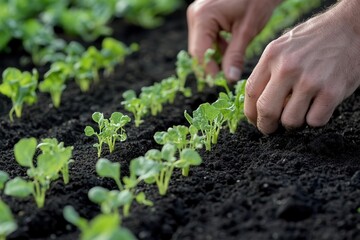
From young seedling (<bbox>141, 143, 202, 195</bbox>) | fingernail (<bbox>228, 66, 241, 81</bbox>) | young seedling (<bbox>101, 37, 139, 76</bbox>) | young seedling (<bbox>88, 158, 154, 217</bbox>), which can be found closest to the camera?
young seedling (<bbox>88, 158, 154, 217</bbox>)

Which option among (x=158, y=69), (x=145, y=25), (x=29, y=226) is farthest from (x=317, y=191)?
(x=145, y=25)

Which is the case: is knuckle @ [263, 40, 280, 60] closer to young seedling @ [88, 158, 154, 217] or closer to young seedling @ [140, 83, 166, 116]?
young seedling @ [88, 158, 154, 217]

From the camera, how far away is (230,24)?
11.9 ft

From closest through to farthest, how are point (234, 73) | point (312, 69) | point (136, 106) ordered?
point (312, 69), point (136, 106), point (234, 73)

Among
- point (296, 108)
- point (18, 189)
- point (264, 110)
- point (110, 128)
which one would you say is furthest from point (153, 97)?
point (18, 189)

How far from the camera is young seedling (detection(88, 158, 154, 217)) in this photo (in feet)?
6.75

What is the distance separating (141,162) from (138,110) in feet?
3.12

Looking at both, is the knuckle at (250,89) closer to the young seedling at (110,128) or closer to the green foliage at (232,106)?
the green foliage at (232,106)

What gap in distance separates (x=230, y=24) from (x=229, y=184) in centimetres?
137

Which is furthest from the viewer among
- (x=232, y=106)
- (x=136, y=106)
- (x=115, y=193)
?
(x=136, y=106)

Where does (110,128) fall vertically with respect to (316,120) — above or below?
above

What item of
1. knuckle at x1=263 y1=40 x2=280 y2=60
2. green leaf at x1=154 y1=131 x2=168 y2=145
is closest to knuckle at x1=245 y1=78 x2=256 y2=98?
knuckle at x1=263 y1=40 x2=280 y2=60

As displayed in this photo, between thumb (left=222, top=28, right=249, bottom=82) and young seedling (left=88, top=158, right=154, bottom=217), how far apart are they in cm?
133

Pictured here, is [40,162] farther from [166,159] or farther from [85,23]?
[85,23]
